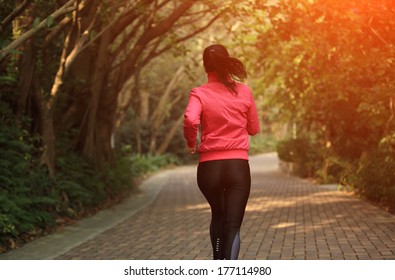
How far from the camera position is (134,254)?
8828 millimetres

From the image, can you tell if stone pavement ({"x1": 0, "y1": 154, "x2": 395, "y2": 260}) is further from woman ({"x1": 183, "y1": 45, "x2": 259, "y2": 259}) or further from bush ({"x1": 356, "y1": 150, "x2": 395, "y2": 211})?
woman ({"x1": 183, "y1": 45, "x2": 259, "y2": 259})

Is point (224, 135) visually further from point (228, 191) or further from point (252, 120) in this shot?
point (228, 191)

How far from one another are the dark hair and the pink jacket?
7 cm

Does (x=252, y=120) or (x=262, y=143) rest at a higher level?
(x=252, y=120)

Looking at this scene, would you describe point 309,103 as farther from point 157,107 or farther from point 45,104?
point 157,107

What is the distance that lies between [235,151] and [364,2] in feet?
20.2

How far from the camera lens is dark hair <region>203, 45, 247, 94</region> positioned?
592 cm

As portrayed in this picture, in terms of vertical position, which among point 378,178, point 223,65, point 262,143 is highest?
point 223,65

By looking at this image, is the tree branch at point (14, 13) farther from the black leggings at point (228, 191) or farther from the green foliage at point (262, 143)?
the green foliage at point (262, 143)

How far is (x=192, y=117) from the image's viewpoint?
227 inches

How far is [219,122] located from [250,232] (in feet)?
16.1

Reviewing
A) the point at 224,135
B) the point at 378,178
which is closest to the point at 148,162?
the point at 378,178

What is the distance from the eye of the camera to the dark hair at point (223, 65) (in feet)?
19.4

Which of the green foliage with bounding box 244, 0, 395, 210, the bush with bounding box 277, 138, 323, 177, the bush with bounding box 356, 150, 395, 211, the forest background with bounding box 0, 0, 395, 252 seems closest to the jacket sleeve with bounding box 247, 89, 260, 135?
the forest background with bounding box 0, 0, 395, 252
